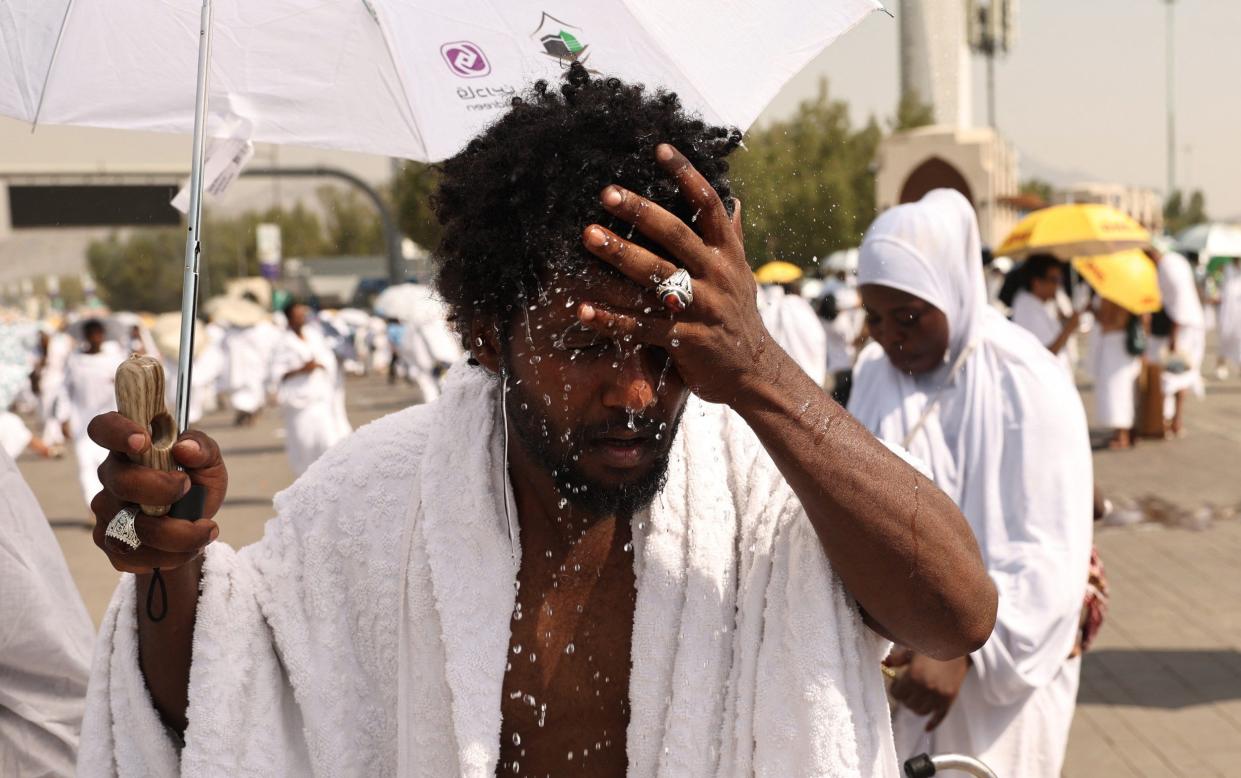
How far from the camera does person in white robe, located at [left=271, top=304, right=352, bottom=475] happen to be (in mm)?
12047

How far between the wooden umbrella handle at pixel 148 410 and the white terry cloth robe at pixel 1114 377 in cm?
1383

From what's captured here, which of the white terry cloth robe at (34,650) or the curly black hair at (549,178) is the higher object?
the curly black hair at (549,178)

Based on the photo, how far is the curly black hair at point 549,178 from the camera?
1847 mm

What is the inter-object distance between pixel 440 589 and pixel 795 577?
1.78 feet

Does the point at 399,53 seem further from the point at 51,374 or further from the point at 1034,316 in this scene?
the point at 51,374

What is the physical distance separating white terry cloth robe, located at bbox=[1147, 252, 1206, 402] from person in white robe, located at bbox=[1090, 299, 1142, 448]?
466 millimetres

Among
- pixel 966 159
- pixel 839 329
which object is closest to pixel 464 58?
pixel 839 329

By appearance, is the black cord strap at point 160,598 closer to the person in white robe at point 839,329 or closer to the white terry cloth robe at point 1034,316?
the white terry cloth robe at point 1034,316

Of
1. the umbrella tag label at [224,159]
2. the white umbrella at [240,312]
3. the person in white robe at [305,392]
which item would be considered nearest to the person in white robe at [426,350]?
the person in white robe at [305,392]

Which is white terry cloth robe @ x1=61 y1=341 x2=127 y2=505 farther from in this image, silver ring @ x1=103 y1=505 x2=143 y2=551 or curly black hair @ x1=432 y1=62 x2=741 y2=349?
silver ring @ x1=103 y1=505 x2=143 y2=551

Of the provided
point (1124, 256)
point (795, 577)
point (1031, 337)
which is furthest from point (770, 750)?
point (1124, 256)

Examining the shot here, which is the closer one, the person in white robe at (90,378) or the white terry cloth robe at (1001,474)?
the white terry cloth robe at (1001,474)

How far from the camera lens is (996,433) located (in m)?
3.65

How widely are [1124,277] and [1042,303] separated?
77cm
